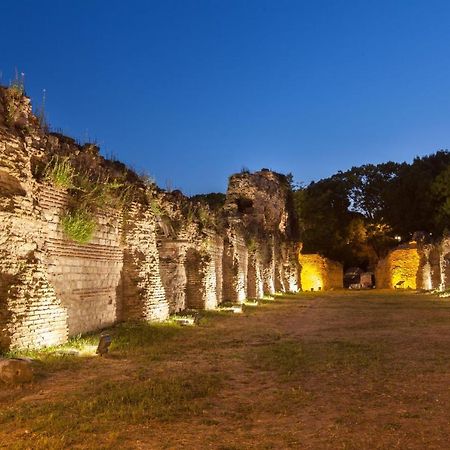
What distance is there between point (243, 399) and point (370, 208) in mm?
58939

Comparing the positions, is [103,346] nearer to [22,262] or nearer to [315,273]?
[22,262]

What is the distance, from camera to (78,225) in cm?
1064

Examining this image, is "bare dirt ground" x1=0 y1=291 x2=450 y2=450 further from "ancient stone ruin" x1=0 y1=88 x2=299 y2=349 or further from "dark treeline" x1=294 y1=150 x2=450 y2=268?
"dark treeline" x1=294 y1=150 x2=450 y2=268

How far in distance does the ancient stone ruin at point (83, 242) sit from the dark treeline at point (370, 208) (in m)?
39.3

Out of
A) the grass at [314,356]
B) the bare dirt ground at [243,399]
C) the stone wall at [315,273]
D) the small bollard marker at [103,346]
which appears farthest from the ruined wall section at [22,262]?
the stone wall at [315,273]

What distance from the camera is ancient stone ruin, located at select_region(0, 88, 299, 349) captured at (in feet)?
28.8

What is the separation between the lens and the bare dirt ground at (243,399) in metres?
4.86

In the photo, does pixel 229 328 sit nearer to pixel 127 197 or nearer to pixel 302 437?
pixel 127 197

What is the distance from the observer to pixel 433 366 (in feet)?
27.6

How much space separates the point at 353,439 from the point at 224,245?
18.8m

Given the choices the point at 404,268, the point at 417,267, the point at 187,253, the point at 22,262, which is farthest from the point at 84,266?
the point at 404,268

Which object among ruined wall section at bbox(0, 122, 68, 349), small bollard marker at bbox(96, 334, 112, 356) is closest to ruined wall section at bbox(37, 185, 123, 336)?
ruined wall section at bbox(0, 122, 68, 349)

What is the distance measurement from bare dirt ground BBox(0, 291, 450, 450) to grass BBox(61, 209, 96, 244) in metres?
2.61

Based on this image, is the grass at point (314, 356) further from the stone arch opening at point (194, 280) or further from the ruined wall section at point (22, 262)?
the stone arch opening at point (194, 280)
